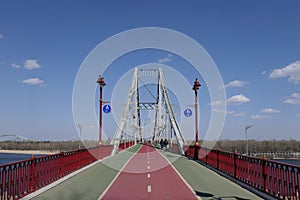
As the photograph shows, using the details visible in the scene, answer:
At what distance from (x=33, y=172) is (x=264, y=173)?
23.3 feet

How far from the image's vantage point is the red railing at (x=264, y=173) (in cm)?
807

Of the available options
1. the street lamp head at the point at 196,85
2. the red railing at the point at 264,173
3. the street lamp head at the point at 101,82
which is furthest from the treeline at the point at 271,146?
the red railing at the point at 264,173

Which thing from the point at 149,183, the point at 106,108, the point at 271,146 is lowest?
the point at 271,146

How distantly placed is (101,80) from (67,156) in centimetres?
1023

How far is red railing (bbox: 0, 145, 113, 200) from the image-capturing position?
316 inches

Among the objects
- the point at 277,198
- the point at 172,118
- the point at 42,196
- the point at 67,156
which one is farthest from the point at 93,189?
the point at 172,118

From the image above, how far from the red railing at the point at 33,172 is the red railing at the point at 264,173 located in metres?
6.99

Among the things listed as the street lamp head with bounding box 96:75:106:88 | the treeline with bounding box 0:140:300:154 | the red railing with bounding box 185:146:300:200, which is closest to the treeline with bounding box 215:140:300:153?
the treeline with bounding box 0:140:300:154

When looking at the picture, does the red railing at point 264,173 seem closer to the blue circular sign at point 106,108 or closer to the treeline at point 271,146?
the blue circular sign at point 106,108

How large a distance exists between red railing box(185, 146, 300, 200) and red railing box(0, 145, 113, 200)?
6.99 m

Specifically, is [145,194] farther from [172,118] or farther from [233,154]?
[172,118]

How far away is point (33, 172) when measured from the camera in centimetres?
996

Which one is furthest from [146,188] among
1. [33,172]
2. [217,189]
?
[33,172]

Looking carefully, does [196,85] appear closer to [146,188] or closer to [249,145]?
[146,188]
